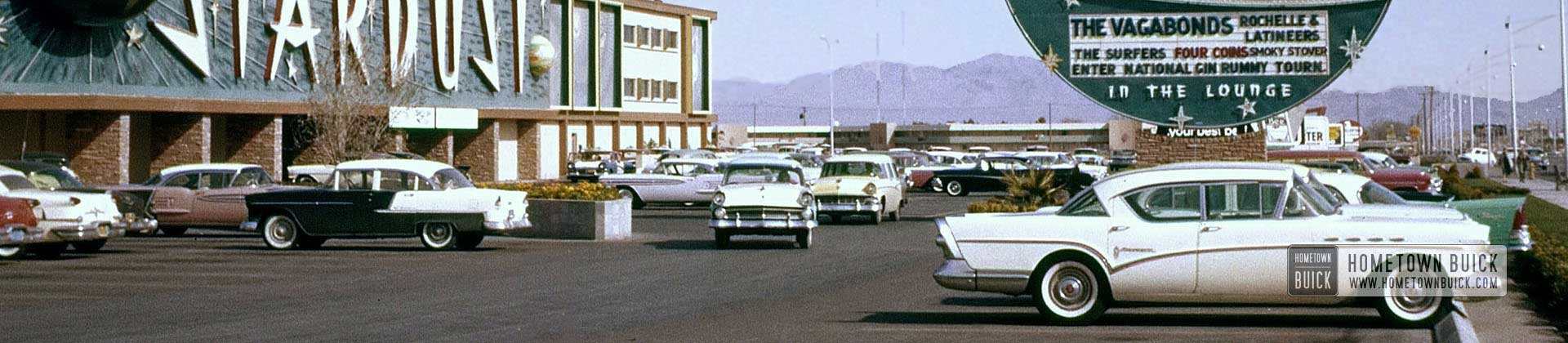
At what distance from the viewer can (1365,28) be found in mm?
32969

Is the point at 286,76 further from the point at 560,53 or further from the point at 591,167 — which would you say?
the point at 560,53

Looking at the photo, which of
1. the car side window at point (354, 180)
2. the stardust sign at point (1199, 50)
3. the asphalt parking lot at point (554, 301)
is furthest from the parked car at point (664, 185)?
the car side window at point (354, 180)

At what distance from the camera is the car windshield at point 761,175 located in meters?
29.6

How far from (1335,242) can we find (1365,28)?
2101 cm

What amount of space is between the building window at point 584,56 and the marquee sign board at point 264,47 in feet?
17.9

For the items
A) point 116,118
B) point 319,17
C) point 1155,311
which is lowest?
point 1155,311

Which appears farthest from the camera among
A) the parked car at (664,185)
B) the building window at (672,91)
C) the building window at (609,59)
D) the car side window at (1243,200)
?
the building window at (672,91)

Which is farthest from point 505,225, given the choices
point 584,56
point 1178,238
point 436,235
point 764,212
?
point 584,56

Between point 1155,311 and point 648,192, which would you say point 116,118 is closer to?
point 648,192

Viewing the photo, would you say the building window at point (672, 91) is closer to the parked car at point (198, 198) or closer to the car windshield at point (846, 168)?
the car windshield at point (846, 168)

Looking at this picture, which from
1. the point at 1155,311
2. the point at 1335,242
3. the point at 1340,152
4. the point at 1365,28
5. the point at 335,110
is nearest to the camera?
the point at 1335,242

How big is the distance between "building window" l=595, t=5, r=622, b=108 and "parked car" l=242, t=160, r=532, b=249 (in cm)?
5336

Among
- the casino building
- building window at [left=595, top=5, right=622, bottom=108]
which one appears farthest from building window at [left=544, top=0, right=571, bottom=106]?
building window at [left=595, top=5, right=622, bottom=108]

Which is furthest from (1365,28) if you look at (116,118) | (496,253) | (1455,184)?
(116,118)
